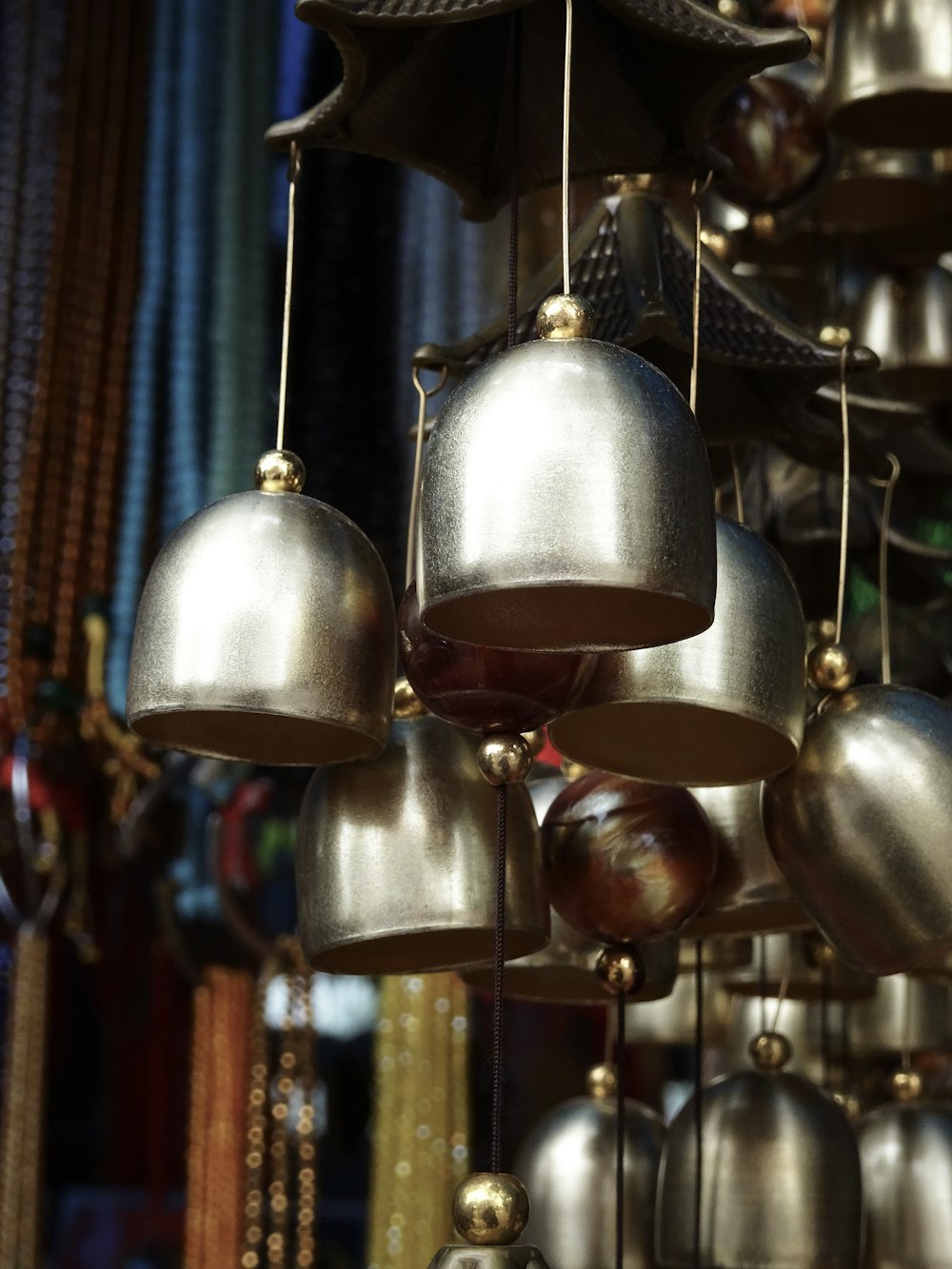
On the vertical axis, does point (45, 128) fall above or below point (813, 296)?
above

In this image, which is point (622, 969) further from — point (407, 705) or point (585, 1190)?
point (585, 1190)

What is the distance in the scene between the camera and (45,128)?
230 cm

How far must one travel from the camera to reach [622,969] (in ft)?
3.12

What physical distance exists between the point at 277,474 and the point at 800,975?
61cm

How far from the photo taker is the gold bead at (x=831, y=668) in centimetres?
93

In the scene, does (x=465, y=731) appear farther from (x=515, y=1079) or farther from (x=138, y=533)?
(x=515, y=1079)

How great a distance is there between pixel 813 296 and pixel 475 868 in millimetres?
685

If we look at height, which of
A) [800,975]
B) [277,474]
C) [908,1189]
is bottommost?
[908,1189]

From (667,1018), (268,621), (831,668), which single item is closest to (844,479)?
(831,668)

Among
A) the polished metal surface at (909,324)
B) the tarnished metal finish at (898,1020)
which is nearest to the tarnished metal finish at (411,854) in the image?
the tarnished metal finish at (898,1020)

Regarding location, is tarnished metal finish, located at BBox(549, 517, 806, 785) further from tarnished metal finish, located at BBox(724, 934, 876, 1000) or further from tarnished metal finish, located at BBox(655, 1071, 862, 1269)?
tarnished metal finish, located at BBox(724, 934, 876, 1000)

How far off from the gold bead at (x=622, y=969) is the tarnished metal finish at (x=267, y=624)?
167mm

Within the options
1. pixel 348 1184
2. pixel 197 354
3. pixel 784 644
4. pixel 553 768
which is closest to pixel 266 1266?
pixel 348 1184

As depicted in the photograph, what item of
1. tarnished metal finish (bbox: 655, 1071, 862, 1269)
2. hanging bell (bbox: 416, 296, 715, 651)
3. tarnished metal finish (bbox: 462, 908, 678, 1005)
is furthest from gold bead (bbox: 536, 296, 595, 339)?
tarnished metal finish (bbox: 655, 1071, 862, 1269)
